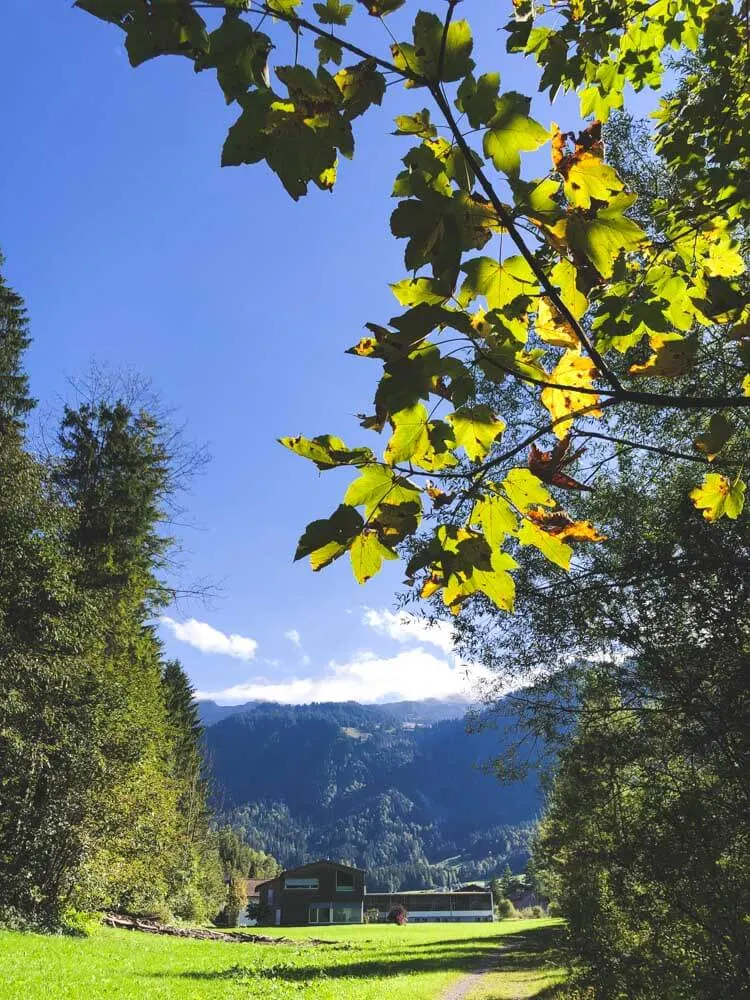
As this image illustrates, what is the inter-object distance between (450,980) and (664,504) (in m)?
17.3

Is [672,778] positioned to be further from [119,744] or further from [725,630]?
[119,744]

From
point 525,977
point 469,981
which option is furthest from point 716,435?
point 525,977

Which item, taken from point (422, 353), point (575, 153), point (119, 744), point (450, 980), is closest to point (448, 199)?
point (422, 353)

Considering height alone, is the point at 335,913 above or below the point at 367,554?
below

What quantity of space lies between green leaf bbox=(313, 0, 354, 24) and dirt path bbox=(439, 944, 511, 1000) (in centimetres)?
1784

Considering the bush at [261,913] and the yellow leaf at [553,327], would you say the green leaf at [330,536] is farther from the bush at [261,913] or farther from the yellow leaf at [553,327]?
the bush at [261,913]

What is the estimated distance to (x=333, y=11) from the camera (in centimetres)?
98

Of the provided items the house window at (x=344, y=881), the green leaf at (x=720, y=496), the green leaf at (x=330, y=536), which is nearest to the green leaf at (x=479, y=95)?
the green leaf at (x=330, y=536)

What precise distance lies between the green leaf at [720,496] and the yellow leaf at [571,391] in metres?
0.56

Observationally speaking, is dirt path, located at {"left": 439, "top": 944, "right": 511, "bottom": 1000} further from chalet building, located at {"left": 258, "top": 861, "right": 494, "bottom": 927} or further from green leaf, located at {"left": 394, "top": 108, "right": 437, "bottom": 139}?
chalet building, located at {"left": 258, "top": 861, "right": 494, "bottom": 927}

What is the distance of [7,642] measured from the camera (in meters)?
13.8

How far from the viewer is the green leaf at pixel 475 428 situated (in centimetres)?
121

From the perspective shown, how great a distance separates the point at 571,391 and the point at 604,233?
300mm

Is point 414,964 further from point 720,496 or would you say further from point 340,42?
point 340,42
